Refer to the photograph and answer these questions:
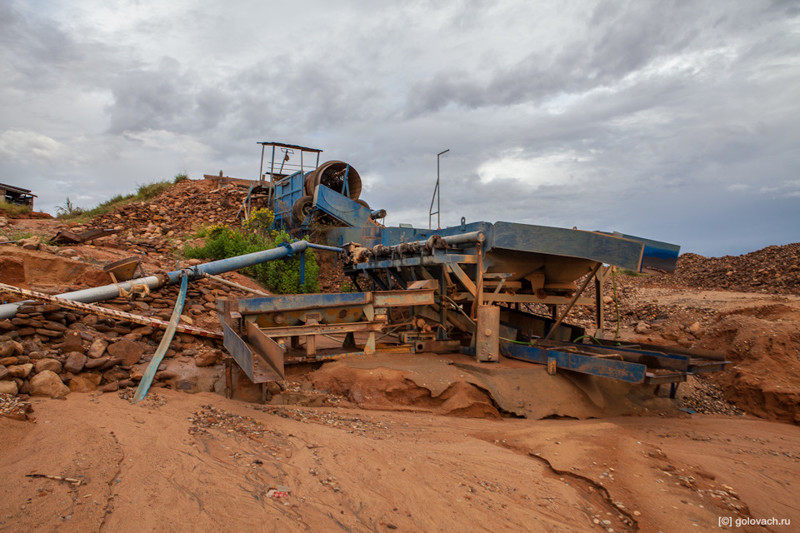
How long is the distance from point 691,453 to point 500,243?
332cm

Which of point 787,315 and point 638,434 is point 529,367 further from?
point 787,315

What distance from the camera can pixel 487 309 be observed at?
261 inches

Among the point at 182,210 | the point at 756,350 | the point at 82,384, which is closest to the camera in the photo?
the point at 82,384

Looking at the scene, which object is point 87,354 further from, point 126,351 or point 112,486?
point 112,486

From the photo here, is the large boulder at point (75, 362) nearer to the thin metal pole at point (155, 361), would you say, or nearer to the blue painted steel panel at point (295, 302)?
the thin metal pole at point (155, 361)

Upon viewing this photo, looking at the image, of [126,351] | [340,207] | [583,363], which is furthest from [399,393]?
[340,207]

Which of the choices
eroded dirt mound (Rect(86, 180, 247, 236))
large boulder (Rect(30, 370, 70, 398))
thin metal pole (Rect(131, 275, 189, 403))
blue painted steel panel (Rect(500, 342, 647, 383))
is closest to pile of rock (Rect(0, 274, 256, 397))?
large boulder (Rect(30, 370, 70, 398))

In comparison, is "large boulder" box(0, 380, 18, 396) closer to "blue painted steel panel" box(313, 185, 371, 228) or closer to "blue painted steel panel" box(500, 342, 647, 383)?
"blue painted steel panel" box(500, 342, 647, 383)

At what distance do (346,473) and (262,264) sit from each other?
10.4 metres

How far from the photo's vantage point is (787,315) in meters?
8.57

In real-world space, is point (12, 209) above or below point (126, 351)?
above

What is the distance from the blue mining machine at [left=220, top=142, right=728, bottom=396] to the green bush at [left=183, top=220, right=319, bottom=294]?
154 inches

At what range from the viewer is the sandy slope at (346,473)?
2648 millimetres

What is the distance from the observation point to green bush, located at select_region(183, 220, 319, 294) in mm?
11773
